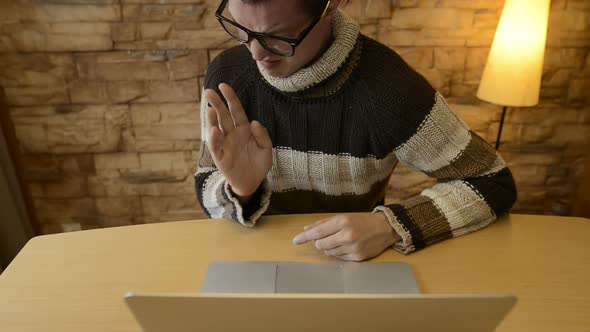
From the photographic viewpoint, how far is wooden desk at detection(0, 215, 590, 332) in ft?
2.43

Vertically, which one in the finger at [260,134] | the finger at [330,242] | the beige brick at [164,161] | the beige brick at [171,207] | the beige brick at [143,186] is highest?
the finger at [260,134]

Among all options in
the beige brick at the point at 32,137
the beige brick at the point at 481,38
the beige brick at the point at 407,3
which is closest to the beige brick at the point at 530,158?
the beige brick at the point at 481,38

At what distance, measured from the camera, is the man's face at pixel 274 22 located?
2.77 feet

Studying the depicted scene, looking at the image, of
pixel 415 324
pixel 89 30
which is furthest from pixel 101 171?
pixel 415 324

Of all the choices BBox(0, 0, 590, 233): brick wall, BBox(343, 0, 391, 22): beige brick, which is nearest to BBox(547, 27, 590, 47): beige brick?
BBox(0, 0, 590, 233): brick wall

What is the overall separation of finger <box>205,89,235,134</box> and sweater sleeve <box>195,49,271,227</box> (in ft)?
0.30

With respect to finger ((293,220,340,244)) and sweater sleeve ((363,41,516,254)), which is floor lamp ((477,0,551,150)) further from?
finger ((293,220,340,244))

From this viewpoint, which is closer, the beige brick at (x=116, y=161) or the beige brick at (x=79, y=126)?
the beige brick at (x=79, y=126)

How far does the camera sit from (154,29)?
1619mm

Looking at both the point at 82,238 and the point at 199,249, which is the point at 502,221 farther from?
the point at 82,238

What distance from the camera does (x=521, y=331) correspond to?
70cm

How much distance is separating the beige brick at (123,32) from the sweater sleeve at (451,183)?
1094 millimetres

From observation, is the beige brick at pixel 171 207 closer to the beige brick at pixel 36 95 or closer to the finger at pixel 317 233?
the beige brick at pixel 36 95

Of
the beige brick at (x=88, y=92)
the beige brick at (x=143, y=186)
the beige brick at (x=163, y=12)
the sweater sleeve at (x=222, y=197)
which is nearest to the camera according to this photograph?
the sweater sleeve at (x=222, y=197)
